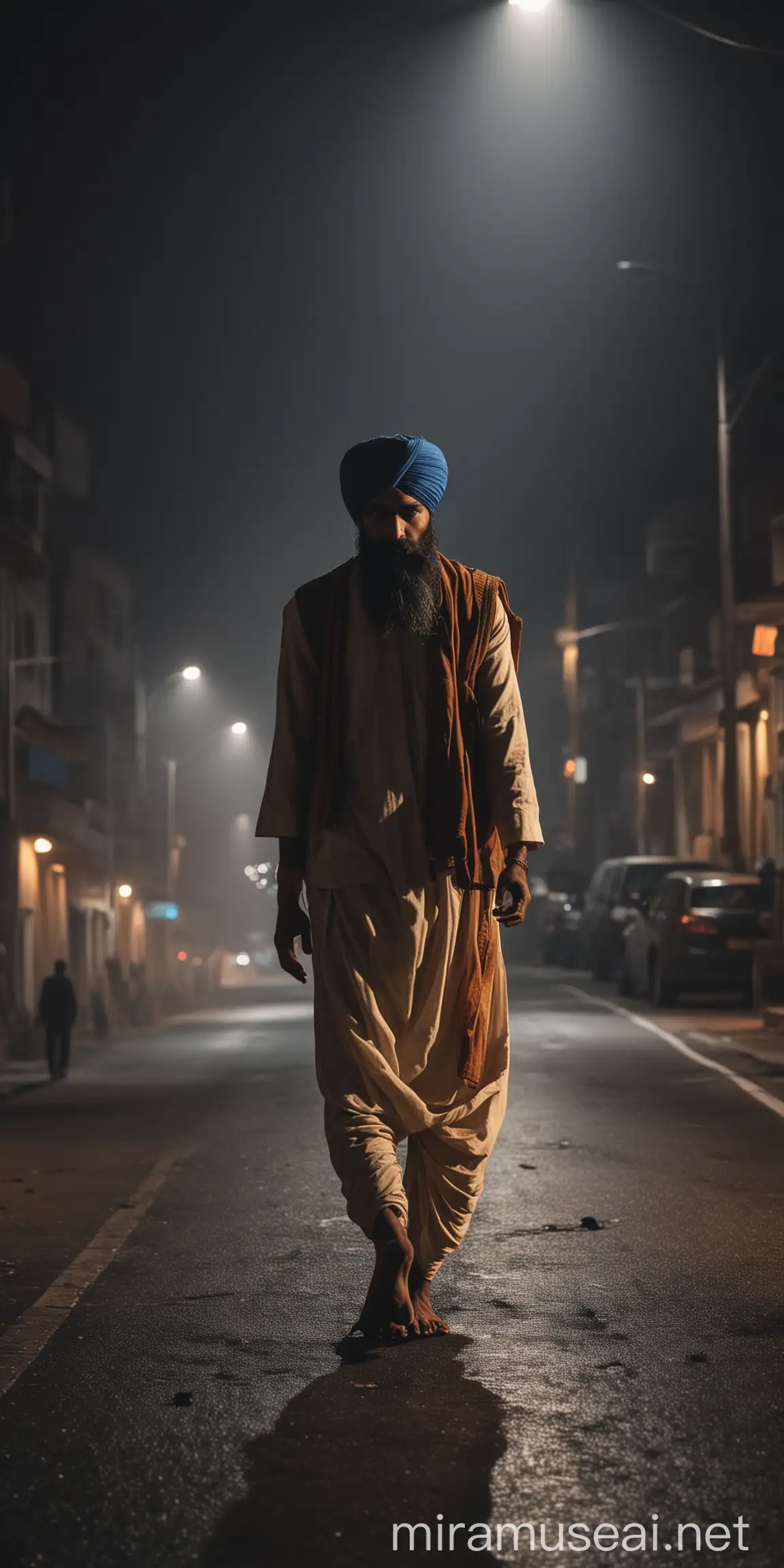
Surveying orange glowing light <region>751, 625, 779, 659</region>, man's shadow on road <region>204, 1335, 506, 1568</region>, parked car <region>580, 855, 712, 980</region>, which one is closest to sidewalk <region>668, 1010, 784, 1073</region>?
parked car <region>580, 855, 712, 980</region>

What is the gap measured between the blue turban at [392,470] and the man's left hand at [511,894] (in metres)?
1.07

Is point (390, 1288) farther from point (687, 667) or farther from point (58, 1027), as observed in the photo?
point (687, 667)

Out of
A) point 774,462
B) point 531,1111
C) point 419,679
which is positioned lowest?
point 531,1111

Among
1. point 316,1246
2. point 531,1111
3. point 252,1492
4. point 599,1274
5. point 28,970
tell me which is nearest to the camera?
point 252,1492

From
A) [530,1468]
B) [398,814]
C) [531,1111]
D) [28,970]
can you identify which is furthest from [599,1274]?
[28,970]

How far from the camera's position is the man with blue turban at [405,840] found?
6.01 m

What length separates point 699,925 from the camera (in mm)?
27359

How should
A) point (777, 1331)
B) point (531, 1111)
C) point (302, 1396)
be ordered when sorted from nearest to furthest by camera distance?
point (302, 1396) < point (777, 1331) < point (531, 1111)

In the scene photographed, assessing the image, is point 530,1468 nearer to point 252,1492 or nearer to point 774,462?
point 252,1492

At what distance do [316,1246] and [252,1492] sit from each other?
135 inches

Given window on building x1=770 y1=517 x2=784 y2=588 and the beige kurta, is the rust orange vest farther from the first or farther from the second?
window on building x1=770 y1=517 x2=784 y2=588

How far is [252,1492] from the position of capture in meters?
4.35

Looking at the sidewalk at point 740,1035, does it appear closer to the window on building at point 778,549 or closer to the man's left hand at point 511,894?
the man's left hand at point 511,894

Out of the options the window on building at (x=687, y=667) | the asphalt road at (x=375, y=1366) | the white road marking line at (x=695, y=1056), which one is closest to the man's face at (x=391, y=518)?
the asphalt road at (x=375, y=1366)
